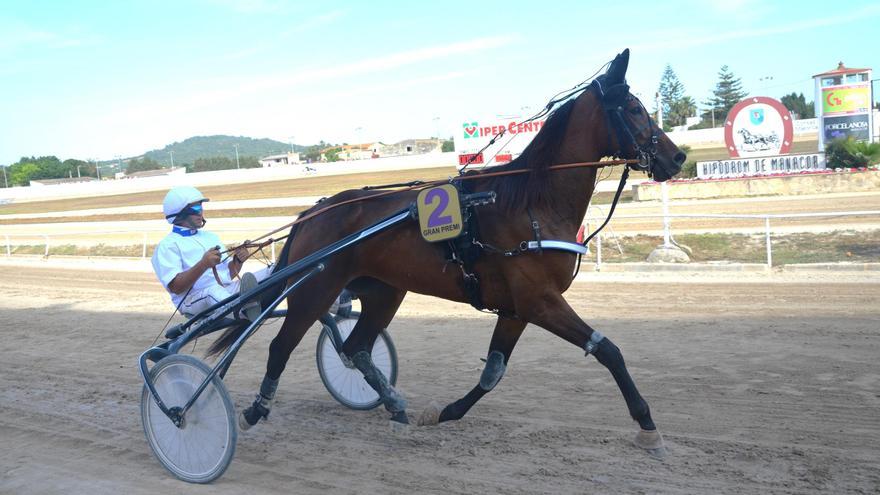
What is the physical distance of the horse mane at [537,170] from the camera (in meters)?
4.24

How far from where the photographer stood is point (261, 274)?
17.0 ft

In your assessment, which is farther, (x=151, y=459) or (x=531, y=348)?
(x=531, y=348)

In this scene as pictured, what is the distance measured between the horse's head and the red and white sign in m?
16.3

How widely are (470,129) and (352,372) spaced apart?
12457mm

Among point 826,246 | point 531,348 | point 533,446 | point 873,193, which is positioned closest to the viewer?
point 533,446

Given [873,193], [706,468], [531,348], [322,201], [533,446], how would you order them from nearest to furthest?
1. [706,468]
2. [533,446]
3. [322,201]
4. [531,348]
5. [873,193]

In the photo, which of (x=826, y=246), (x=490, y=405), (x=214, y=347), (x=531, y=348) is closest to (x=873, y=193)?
(x=826, y=246)

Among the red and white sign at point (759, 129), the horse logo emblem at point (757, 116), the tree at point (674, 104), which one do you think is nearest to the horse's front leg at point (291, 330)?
the red and white sign at point (759, 129)

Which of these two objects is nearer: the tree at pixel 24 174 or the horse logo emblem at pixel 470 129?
the horse logo emblem at pixel 470 129

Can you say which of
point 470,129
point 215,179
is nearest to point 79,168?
point 215,179

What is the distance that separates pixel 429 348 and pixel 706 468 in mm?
3685

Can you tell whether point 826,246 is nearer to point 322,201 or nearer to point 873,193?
point 873,193

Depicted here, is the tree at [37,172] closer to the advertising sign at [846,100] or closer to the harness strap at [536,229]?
the advertising sign at [846,100]

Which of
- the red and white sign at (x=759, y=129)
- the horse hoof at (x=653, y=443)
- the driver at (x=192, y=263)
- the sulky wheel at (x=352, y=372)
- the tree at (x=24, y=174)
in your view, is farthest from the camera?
the tree at (x=24, y=174)
